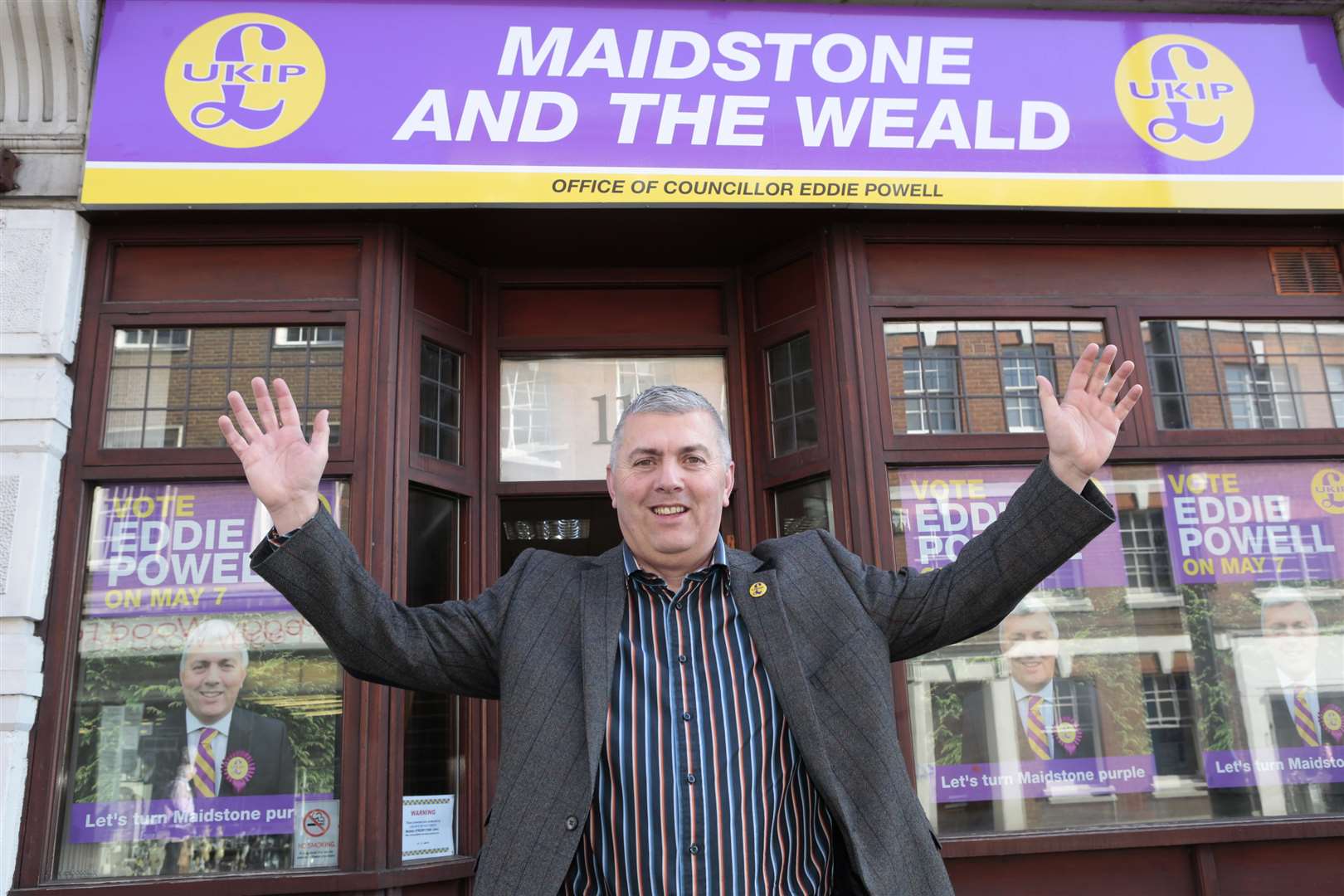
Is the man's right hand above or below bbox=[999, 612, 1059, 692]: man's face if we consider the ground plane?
above

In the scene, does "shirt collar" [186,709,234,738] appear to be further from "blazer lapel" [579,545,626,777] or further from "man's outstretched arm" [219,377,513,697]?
"blazer lapel" [579,545,626,777]

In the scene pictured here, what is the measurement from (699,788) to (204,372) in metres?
3.66

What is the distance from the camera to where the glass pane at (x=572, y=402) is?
521 centimetres

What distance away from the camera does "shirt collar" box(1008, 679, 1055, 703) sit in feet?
15.5

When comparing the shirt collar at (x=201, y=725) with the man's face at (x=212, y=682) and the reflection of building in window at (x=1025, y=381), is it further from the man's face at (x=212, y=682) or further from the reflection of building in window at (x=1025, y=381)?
the reflection of building in window at (x=1025, y=381)

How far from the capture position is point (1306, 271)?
5312 millimetres

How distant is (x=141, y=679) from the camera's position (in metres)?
4.41

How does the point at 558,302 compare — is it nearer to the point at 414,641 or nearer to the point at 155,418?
the point at 155,418

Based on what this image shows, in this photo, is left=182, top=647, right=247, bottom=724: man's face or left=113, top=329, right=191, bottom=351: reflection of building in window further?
left=113, top=329, right=191, bottom=351: reflection of building in window

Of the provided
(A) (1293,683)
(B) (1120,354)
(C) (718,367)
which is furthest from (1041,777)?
(C) (718,367)

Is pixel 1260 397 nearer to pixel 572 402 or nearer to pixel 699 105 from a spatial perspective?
pixel 699 105

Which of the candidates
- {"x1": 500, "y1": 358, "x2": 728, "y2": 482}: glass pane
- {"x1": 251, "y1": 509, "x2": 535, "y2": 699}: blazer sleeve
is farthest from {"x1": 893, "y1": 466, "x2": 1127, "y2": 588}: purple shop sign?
{"x1": 251, "y1": 509, "x2": 535, "y2": 699}: blazer sleeve

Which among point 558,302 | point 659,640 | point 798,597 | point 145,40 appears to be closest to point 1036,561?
point 798,597

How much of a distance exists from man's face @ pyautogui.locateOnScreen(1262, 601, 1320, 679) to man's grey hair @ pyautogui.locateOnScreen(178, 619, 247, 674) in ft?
16.0
